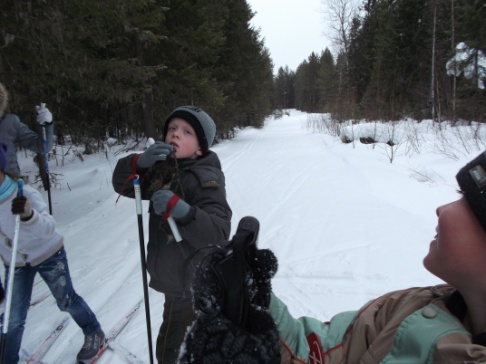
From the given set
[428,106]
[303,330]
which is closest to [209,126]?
[303,330]

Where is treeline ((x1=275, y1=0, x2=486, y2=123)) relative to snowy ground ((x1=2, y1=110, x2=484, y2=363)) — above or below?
above

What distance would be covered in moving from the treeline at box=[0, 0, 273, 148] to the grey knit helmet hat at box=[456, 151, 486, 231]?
4.88 meters

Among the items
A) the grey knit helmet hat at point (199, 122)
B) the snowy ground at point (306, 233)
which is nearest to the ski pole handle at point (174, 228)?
the grey knit helmet hat at point (199, 122)

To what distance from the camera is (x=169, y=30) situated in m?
11.0

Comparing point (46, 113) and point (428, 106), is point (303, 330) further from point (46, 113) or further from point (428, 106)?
point (428, 106)

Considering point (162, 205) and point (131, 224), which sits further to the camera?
point (131, 224)

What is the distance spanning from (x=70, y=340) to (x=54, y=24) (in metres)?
3.98

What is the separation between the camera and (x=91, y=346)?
2.47 metres

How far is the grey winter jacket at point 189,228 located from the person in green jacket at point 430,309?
62 centimetres

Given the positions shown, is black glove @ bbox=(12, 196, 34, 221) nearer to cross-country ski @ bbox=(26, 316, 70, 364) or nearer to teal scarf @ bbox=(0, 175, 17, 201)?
teal scarf @ bbox=(0, 175, 17, 201)

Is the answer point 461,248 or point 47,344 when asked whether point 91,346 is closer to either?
point 47,344

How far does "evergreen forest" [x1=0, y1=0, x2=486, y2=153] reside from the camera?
15.2ft

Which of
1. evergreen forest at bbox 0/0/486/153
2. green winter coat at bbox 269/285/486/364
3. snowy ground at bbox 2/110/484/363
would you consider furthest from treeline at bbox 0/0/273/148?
green winter coat at bbox 269/285/486/364

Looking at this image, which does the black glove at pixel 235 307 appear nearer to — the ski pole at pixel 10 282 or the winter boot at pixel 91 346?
the ski pole at pixel 10 282
